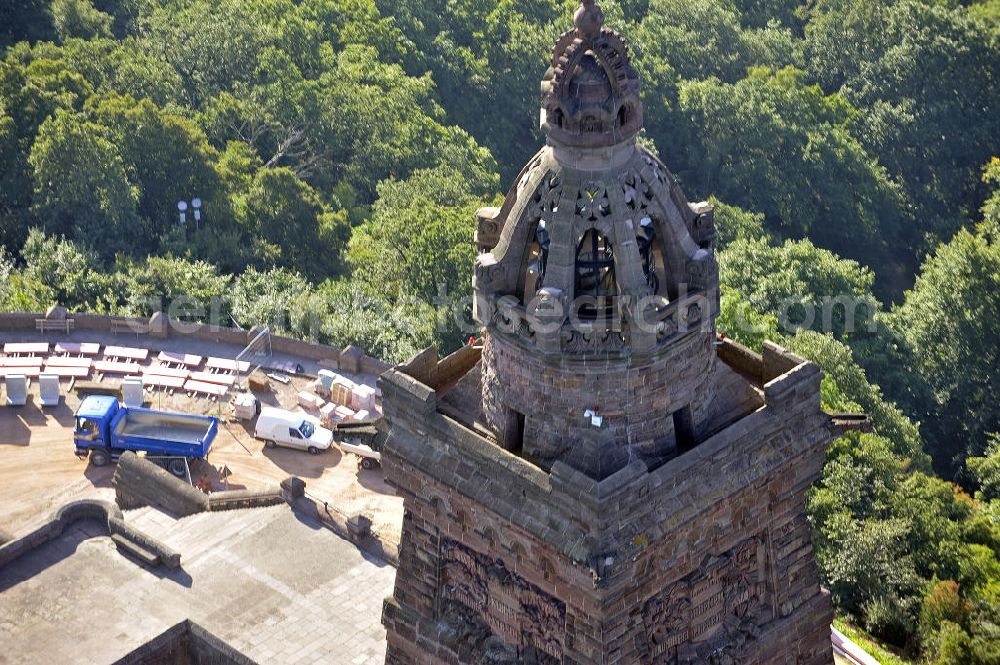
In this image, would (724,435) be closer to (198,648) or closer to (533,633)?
(533,633)

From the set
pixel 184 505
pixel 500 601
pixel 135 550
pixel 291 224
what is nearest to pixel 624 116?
pixel 500 601

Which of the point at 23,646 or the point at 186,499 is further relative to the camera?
the point at 186,499

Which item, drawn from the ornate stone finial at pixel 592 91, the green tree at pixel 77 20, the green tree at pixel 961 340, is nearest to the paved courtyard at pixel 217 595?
the ornate stone finial at pixel 592 91

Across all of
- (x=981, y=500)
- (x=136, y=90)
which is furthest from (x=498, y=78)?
(x=981, y=500)

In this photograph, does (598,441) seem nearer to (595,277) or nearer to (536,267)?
(595,277)

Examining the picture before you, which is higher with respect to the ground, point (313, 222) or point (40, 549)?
point (40, 549)

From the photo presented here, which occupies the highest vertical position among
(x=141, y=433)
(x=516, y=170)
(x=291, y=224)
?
(x=141, y=433)
